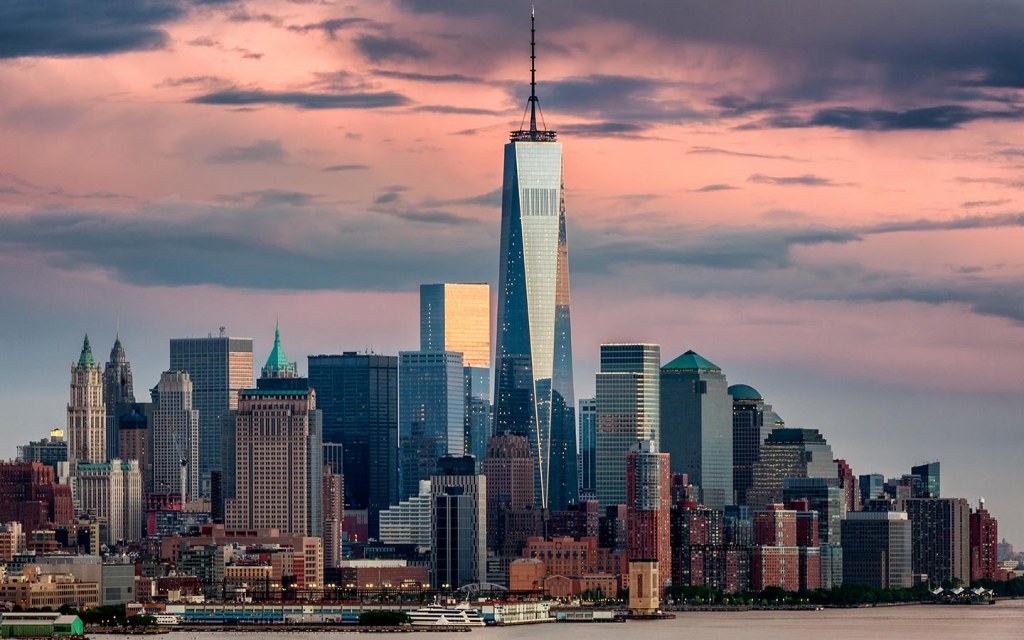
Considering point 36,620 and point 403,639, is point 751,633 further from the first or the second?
point 36,620

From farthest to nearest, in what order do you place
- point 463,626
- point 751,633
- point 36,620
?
point 463,626 < point 751,633 < point 36,620

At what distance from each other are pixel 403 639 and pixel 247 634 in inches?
515

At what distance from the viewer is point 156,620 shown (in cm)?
19850

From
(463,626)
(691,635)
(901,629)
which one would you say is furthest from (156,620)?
(901,629)

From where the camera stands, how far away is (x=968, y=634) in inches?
7461

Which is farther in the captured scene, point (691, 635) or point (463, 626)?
point (463, 626)

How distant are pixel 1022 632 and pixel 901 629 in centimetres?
1000

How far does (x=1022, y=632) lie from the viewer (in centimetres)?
19150

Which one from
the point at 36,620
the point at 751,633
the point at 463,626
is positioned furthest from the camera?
the point at 463,626

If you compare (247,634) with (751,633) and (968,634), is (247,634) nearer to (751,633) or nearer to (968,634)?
(751,633)

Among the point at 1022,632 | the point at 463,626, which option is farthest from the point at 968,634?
the point at 463,626

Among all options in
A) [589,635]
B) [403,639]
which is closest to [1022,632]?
[589,635]

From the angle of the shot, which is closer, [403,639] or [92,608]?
[403,639]

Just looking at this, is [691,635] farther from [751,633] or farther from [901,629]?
[901,629]
